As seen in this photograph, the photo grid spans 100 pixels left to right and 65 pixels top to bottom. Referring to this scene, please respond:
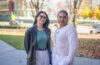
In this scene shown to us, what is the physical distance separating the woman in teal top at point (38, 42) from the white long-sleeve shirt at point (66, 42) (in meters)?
0.40

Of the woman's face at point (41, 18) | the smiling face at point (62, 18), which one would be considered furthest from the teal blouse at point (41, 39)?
the smiling face at point (62, 18)

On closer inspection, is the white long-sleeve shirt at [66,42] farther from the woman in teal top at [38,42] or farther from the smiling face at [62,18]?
the woman in teal top at [38,42]

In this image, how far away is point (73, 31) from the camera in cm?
239

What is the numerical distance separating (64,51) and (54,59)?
0.85 feet

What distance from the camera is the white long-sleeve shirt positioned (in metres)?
2.38

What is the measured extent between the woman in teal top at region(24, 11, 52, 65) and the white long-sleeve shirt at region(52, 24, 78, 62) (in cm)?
40

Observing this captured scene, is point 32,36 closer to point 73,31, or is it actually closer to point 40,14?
point 40,14

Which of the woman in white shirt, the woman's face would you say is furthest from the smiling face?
the woman's face

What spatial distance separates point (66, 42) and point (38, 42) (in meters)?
0.65

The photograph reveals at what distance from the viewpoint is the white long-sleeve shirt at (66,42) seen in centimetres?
238

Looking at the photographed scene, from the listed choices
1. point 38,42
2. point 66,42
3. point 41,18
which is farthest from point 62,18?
point 38,42

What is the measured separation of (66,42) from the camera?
2473mm

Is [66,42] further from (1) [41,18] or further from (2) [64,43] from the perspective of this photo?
(1) [41,18]

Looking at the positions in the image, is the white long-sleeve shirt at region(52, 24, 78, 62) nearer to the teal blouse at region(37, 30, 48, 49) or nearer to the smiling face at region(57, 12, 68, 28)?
the smiling face at region(57, 12, 68, 28)
